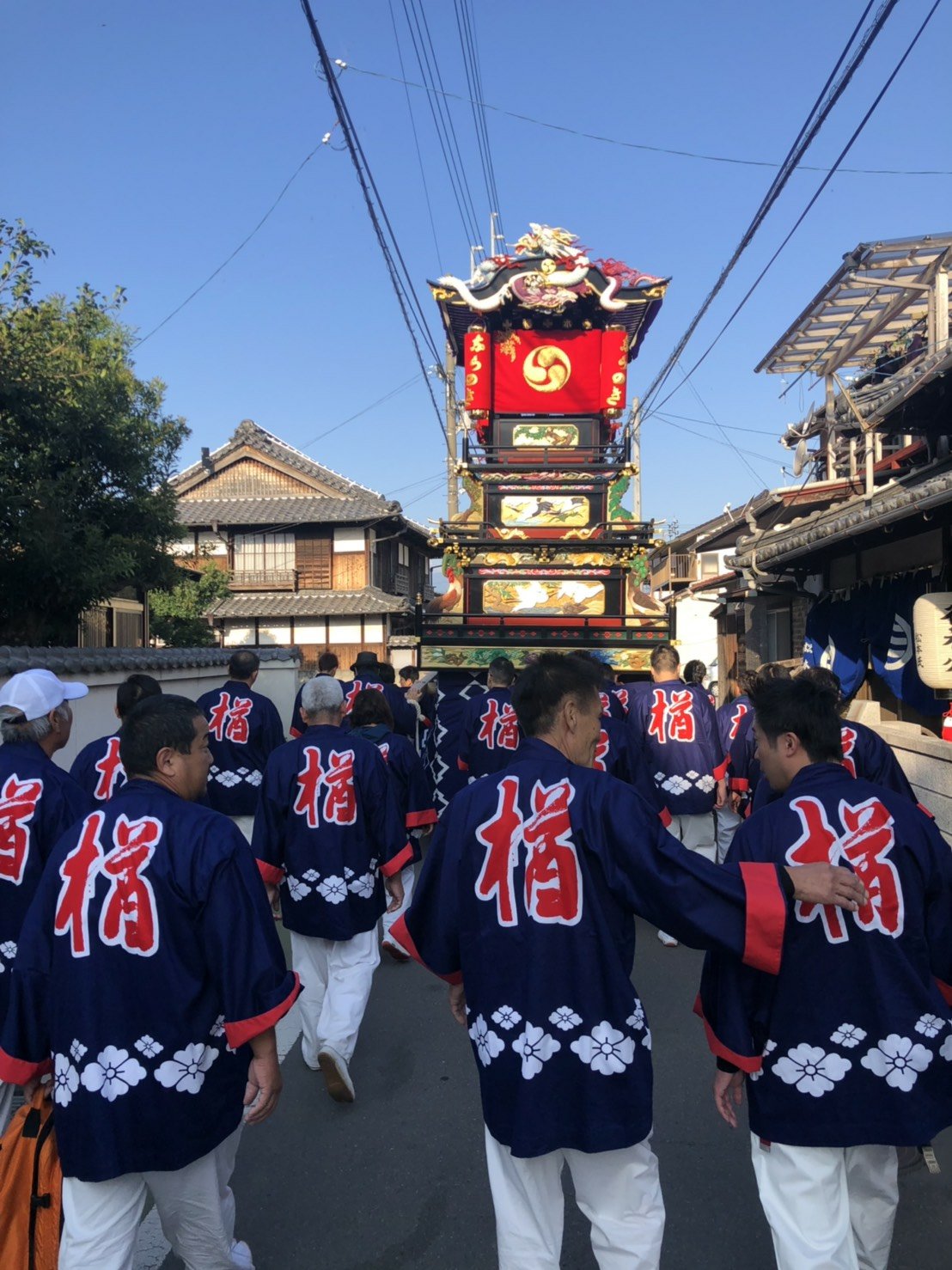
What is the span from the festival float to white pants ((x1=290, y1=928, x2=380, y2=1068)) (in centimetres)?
500

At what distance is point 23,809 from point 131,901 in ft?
3.50

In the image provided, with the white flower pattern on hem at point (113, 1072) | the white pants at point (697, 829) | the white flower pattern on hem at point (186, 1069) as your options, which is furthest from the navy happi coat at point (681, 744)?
the white flower pattern on hem at point (113, 1072)

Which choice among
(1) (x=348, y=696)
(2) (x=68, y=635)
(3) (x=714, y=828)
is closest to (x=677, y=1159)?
(3) (x=714, y=828)

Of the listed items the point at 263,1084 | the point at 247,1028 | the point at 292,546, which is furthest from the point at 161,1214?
the point at 292,546

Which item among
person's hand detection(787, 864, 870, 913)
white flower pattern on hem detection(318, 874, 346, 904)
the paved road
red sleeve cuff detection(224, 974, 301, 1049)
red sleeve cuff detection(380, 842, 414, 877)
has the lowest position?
the paved road

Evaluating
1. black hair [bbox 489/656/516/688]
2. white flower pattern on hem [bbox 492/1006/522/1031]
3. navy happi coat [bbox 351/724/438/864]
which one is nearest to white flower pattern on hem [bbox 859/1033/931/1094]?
white flower pattern on hem [bbox 492/1006/522/1031]

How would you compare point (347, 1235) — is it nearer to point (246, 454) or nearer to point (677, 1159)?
point (677, 1159)

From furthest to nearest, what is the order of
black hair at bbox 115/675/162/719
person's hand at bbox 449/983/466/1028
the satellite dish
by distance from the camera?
the satellite dish
black hair at bbox 115/675/162/719
person's hand at bbox 449/983/466/1028

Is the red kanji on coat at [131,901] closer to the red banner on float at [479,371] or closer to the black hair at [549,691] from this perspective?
the black hair at [549,691]

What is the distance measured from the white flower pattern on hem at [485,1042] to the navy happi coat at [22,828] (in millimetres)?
1573

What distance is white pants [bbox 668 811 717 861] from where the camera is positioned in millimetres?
6371

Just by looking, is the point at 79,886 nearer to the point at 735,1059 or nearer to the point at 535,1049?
the point at 535,1049

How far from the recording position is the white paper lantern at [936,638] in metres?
6.18

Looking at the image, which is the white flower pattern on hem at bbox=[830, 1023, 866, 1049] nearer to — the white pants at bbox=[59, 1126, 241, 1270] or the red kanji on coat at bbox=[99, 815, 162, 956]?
the white pants at bbox=[59, 1126, 241, 1270]
